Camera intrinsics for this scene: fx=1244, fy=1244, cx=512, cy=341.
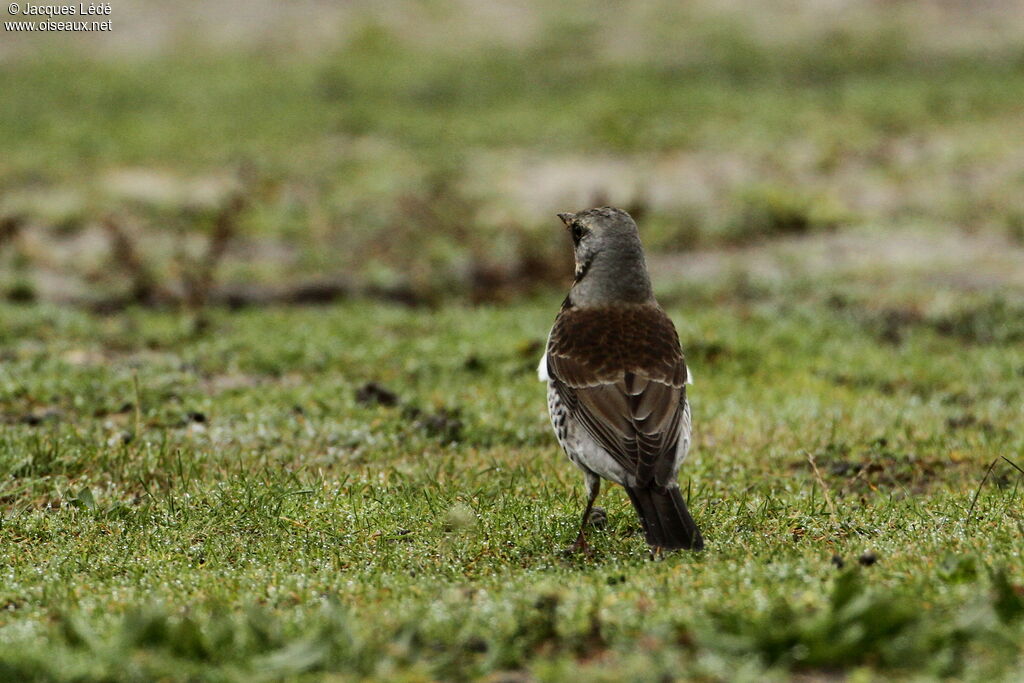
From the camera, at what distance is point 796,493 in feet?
28.7

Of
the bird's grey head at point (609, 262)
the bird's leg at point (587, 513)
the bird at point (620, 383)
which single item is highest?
the bird's grey head at point (609, 262)

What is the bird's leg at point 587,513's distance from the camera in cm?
725

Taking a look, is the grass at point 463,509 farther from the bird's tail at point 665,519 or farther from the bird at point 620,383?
the bird at point 620,383

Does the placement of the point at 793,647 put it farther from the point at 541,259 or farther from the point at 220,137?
the point at 220,137

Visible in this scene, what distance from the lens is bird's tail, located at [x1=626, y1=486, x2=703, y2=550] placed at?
6812 millimetres

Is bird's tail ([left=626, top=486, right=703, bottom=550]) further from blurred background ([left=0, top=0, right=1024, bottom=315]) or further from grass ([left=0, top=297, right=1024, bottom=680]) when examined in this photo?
blurred background ([left=0, top=0, right=1024, bottom=315])

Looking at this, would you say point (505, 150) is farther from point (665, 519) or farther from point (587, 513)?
point (665, 519)

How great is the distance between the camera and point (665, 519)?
22.8 feet

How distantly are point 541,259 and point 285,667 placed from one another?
495 inches

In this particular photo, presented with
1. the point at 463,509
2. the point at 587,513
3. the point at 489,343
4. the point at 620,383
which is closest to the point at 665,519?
the point at 587,513

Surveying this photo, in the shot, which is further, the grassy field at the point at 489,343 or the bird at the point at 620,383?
the bird at the point at 620,383

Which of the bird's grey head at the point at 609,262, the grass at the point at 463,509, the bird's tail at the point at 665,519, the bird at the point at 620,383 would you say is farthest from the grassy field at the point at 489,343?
the bird's grey head at the point at 609,262

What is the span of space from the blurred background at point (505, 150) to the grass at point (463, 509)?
2.31 m

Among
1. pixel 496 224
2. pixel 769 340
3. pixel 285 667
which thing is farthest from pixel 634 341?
pixel 496 224
